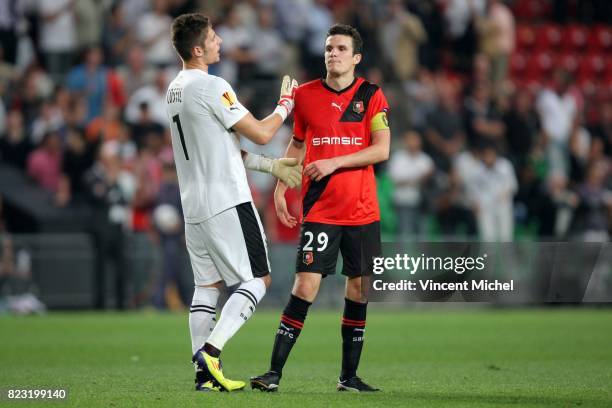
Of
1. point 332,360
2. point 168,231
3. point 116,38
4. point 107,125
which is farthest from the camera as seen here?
point 116,38

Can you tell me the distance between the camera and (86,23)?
66.2 ft

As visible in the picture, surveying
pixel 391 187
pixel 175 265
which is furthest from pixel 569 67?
pixel 175 265

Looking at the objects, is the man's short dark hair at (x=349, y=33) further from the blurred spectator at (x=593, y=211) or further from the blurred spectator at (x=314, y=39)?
the blurred spectator at (x=593, y=211)

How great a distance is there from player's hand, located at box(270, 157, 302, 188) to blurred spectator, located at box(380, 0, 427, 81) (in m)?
14.6

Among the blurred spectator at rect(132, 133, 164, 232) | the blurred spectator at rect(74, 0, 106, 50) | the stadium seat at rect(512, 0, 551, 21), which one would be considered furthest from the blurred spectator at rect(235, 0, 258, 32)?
the stadium seat at rect(512, 0, 551, 21)

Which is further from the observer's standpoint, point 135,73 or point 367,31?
point 367,31

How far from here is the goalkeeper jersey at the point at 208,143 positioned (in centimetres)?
789

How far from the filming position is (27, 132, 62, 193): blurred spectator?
19.0 meters

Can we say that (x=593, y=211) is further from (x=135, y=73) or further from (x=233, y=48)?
(x=135, y=73)

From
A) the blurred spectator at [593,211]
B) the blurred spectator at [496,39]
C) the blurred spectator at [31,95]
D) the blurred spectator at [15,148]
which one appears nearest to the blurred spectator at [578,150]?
the blurred spectator at [593,211]

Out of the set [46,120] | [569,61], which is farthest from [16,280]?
[569,61]

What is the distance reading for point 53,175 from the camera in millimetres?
19109

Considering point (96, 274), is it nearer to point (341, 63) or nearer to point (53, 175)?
point (53, 175)

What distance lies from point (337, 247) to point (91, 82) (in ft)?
39.6
